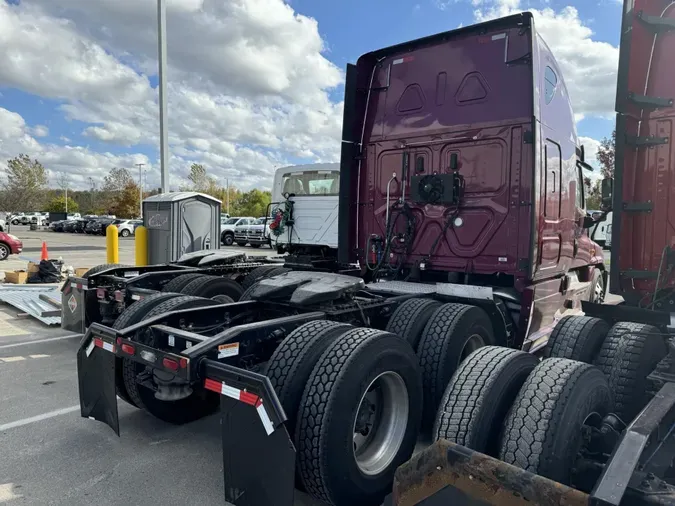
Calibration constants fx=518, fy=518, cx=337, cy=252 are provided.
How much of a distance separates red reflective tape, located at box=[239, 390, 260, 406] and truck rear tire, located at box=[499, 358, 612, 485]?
47.6 inches

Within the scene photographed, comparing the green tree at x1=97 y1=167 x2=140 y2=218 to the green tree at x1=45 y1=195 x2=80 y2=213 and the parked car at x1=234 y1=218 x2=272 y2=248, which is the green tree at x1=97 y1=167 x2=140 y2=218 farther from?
the parked car at x1=234 y1=218 x2=272 y2=248

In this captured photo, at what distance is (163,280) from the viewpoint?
6.12 meters

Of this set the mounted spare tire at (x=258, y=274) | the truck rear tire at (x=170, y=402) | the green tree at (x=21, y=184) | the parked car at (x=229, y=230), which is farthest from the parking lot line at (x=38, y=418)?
the green tree at (x=21, y=184)

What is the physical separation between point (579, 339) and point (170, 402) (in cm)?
319

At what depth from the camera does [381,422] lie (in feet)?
10.7

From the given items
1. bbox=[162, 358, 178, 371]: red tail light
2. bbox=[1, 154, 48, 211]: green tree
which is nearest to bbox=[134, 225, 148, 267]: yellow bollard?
bbox=[162, 358, 178, 371]: red tail light

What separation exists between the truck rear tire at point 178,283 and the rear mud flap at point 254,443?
10.4 feet

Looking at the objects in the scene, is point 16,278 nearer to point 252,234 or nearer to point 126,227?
point 252,234

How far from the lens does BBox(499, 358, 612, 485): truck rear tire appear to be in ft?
7.61

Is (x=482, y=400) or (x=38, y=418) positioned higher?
(x=482, y=400)

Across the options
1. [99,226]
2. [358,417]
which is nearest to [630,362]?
[358,417]

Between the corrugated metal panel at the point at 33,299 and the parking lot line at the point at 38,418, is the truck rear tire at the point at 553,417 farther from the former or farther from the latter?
the corrugated metal panel at the point at 33,299

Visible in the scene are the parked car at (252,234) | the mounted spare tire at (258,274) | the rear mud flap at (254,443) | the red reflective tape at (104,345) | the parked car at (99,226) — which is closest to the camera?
the rear mud flap at (254,443)

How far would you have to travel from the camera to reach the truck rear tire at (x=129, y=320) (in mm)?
3844
